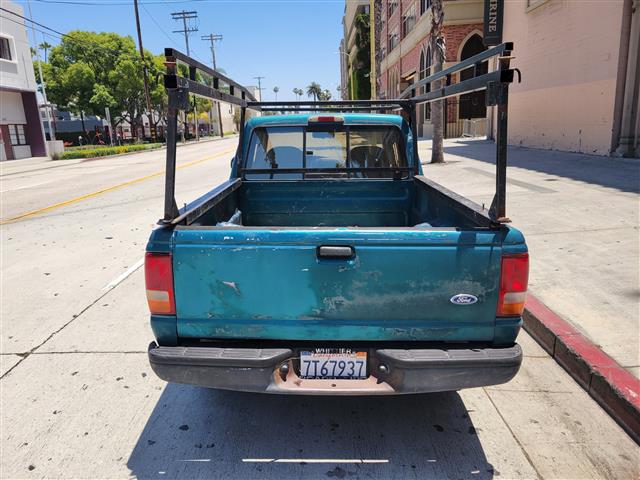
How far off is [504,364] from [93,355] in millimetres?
3396

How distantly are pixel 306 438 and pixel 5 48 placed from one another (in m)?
39.6

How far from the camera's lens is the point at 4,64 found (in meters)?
33.0

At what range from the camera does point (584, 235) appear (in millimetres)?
6887

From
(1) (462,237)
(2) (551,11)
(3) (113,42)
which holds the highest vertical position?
(3) (113,42)

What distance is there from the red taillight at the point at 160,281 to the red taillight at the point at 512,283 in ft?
5.89

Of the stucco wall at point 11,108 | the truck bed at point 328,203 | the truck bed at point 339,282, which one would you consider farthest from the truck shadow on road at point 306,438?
the stucco wall at point 11,108

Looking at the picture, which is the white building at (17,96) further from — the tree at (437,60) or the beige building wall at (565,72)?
the beige building wall at (565,72)

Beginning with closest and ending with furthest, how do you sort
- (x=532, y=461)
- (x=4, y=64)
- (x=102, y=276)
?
(x=532, y=461) → (x=102, y=276) → (x=4, y=64)

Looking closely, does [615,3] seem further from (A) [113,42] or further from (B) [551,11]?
(A) [113,42]

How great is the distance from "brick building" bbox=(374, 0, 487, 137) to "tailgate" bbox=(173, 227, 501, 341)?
19.2 meters

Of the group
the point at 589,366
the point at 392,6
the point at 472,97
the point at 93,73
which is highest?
the point at 392,6

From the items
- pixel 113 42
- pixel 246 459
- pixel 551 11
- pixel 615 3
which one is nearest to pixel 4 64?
pixel 113 42

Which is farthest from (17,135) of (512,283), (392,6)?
(512,283)

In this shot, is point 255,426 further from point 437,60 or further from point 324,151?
point 437,60
